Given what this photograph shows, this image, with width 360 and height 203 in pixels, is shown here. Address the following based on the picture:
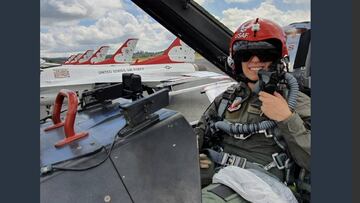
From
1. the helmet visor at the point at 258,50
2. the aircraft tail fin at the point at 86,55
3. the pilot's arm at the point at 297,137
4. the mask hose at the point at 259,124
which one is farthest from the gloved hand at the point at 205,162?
the aircraft tail fin at the point at 86,55

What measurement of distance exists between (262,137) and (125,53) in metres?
12.3

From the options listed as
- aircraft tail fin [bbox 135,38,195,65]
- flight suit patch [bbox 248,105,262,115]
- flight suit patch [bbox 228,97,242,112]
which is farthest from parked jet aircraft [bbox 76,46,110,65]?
flight suit patch [bbox 248,105,262,115]

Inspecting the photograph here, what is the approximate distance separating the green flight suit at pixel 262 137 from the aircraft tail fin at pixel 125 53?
11791 mm

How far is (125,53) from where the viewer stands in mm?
13445

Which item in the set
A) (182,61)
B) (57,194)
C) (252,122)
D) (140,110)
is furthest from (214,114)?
(182,61)

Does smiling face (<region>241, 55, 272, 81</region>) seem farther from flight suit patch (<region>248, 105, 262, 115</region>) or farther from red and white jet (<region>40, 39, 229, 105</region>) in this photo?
red and white jet (<region>40, 39, 229, 105</region>)

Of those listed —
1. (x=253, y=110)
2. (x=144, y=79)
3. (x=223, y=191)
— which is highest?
(x=144, y=79)

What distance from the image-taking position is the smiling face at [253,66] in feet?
5.29

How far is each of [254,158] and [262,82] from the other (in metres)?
0.34

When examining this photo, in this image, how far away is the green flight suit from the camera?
134 centimetres

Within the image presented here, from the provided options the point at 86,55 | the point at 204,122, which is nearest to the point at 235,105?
the point at 204,122

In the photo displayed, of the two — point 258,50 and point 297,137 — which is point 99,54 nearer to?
point 258,50

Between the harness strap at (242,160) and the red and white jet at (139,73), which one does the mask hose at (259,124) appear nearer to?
the harness strap at (242,160)

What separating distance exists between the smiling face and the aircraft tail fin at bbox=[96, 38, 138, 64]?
11.8m
